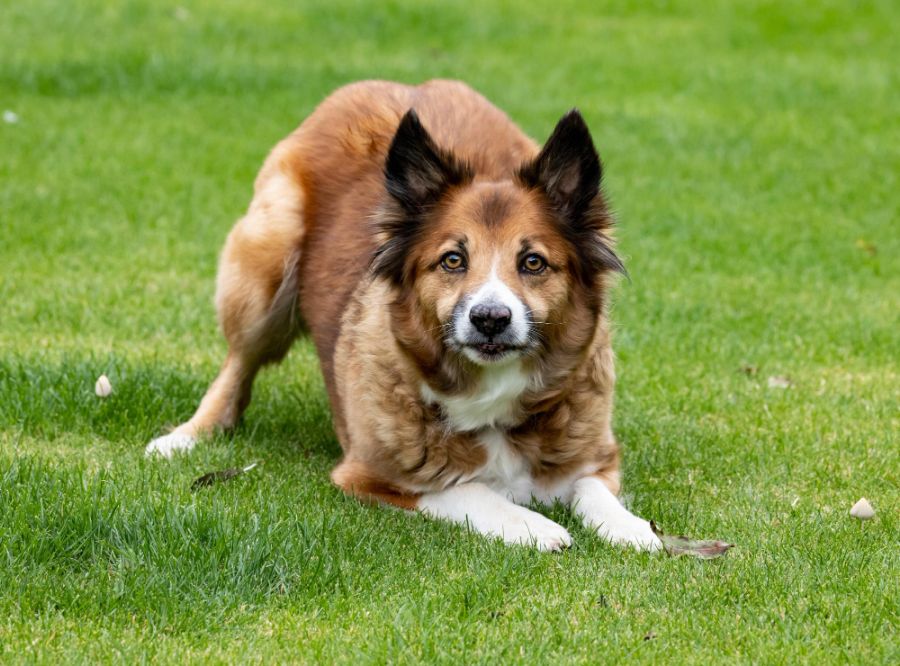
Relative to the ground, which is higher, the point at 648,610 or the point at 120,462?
the point at 648,610

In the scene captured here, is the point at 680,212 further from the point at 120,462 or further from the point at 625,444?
the point at 120,462

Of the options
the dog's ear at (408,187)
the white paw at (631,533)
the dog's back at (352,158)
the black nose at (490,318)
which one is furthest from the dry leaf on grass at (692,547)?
the dog's back at (352,158)

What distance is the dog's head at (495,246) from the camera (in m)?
4.68

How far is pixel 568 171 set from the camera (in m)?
4.89

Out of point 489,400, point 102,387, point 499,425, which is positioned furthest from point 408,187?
point 102,387

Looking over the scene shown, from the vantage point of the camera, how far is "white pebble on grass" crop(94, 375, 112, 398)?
605cm

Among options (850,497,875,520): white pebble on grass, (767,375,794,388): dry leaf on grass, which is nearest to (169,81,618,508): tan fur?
(850,497,875,520): white pebble on grass

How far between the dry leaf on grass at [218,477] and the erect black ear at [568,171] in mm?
1680

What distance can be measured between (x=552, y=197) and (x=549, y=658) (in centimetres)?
187

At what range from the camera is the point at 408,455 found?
503 cm

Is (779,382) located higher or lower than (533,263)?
lower

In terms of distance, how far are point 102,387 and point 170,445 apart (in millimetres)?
582

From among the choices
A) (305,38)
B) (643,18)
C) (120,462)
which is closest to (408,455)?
(120,462)

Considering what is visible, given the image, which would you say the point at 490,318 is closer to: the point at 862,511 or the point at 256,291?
the point at 862,511
